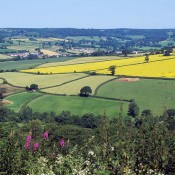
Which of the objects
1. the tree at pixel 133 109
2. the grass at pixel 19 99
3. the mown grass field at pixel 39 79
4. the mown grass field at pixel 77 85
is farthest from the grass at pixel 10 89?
the tree at pixel 133 109

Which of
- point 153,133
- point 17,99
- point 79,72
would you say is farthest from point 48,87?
point 153,133

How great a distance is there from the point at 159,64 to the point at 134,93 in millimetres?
30345

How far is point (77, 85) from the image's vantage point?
98062mm

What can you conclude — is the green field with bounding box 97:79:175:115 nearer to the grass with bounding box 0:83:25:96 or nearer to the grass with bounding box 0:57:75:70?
the grass with bounding box 0:83:25:96

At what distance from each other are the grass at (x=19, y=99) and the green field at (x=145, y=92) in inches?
555

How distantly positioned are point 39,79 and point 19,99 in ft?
61.8

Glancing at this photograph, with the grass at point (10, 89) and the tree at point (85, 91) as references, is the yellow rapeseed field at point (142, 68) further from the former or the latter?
the grass at point (10, 89)

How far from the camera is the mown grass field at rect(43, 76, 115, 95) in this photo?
3711 inches

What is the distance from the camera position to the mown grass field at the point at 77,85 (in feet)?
309

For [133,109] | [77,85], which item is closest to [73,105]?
[77,85]

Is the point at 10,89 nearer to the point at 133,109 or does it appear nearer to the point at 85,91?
the point at 85,91

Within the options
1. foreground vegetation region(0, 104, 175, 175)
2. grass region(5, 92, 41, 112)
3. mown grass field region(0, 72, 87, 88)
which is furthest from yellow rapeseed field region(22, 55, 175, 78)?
foreground vegetation region(0, 104, 175, 175)

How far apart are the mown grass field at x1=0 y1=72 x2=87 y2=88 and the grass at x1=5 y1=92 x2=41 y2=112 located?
6042mm

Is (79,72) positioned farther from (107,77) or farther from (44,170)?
(44,170)
